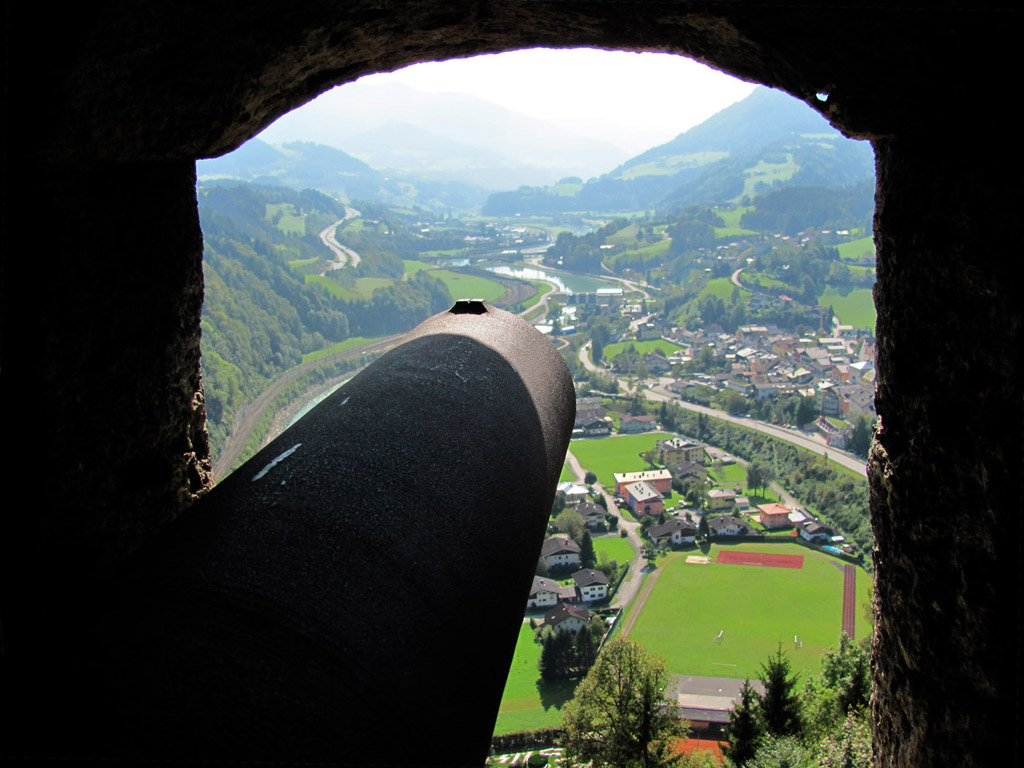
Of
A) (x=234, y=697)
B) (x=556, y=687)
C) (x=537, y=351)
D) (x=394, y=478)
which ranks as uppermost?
(x=537, y=351)

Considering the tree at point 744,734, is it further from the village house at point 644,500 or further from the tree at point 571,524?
the village house at point 644,500

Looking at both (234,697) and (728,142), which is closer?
(234,697)

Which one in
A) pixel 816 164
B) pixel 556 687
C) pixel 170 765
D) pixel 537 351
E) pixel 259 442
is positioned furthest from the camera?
pixel 816 164

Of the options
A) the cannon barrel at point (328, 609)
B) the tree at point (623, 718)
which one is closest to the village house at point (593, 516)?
the tree at point (623, 718)

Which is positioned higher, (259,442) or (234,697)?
(259,442)

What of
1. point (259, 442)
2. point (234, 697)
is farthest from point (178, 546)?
point (259, 442)

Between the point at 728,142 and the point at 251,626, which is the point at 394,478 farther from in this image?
the point at 728,142
